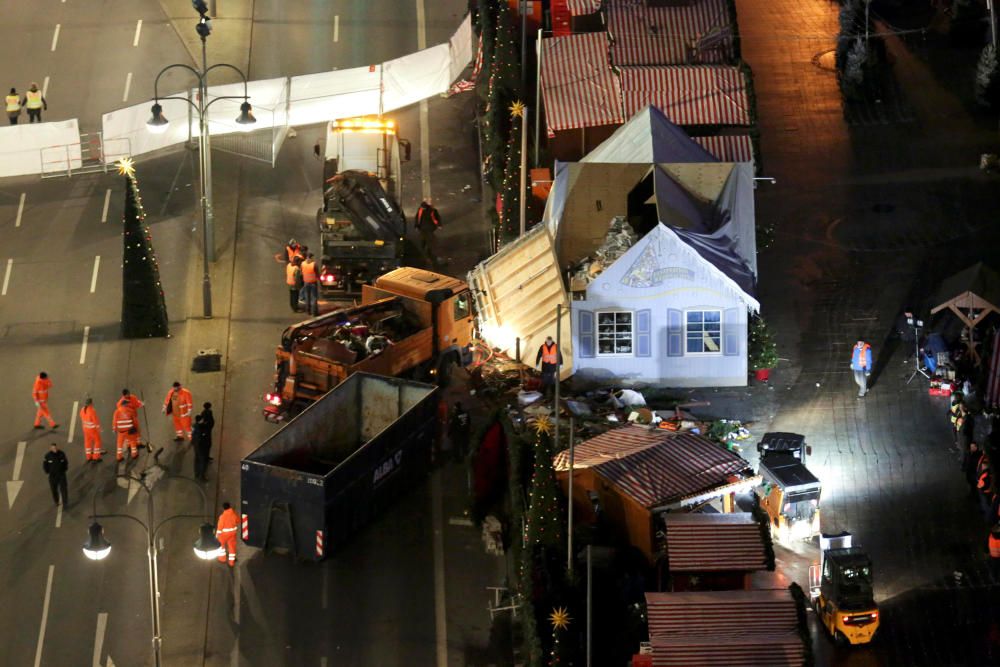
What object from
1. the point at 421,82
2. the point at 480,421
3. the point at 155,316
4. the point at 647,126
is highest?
the point at 421,82

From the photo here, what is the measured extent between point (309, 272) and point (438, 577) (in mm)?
12546

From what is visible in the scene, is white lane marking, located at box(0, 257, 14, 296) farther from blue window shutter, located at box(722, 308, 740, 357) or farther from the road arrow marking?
blue window shutter, located at box(722, 308, 740, 357)

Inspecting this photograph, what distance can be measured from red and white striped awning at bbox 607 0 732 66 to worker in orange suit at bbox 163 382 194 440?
Result: 18.3 meters

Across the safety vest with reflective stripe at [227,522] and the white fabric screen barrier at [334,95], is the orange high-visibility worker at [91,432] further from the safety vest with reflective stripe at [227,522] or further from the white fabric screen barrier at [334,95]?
the white fabric screen barrier at [334,95]

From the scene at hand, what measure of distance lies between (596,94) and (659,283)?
10443 millimetres

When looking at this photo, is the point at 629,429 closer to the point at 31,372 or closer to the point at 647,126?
the point at 647,126

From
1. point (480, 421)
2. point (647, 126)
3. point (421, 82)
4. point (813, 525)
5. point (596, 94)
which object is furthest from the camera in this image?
point (421, 82)

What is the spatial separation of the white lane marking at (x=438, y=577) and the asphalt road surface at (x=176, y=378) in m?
0.04

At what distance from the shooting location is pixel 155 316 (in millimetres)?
57531

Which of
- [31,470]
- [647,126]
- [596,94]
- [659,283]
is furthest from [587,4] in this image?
[31,470]

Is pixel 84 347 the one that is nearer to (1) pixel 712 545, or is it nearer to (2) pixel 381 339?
(2) pixel 381 339

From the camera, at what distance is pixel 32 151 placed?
65688mm

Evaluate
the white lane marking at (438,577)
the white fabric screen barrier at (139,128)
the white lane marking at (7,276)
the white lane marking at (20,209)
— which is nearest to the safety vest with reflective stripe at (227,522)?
the white lane marking at (438,577)

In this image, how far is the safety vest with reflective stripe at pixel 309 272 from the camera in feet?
193
